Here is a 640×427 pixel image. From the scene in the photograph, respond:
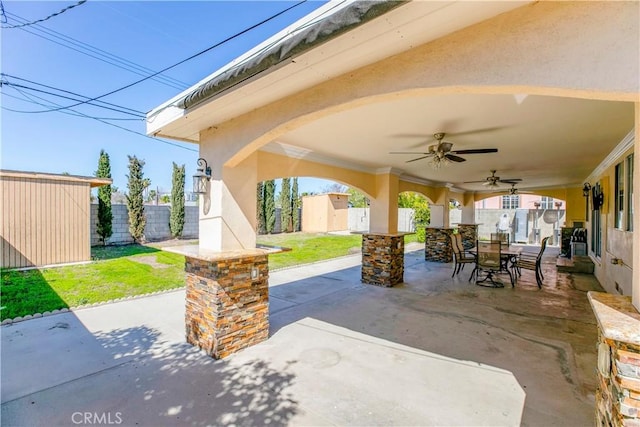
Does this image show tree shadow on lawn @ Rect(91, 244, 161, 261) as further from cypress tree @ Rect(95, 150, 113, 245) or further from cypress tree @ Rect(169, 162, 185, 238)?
cypress tree @ Rect(169, 162, 185, 238)

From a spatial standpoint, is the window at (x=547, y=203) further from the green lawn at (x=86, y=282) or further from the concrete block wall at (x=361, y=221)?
the green lawn at (x=86, y=282)

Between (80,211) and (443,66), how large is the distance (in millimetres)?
10689

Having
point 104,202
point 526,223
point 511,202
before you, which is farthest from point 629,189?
point 511,202

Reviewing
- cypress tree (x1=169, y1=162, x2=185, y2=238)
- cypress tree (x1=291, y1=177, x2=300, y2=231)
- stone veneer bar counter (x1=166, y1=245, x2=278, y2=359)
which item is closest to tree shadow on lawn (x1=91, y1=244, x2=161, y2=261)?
cypress tree (x1=169, y1=162, x2=185, y2=238)

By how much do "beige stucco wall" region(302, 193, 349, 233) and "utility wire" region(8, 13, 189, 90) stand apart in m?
12.5

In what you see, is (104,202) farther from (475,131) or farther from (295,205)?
(475,131)

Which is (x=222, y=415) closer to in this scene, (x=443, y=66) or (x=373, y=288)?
(x=443, y=66)

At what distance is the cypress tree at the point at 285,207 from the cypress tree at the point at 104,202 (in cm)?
958

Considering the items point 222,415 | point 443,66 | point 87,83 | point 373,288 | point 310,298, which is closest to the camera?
point 443,66

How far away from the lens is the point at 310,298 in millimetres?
6039

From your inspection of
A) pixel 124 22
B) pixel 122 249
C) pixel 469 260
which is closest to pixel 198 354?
pixel 124 22

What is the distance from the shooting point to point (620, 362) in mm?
1415

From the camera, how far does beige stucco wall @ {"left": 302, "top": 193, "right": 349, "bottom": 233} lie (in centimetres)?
1978

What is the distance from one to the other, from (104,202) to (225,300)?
10.4m
